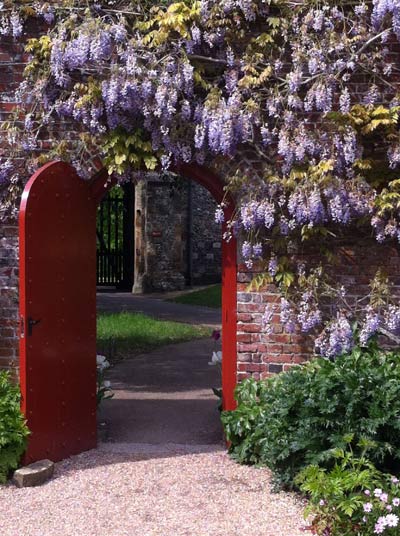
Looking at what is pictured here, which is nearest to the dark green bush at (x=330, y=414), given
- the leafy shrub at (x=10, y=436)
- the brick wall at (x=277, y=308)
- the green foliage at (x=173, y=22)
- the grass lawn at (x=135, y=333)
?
the brick wall at (x=277, y=308)

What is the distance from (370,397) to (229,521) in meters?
1.10

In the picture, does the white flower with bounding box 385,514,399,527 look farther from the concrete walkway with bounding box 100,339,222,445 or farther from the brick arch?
the concrete walkway with bounding box 100,339,222,445

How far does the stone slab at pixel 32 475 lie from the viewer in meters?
5.73

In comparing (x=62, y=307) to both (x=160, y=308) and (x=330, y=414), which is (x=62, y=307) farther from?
(x=160, y=308)

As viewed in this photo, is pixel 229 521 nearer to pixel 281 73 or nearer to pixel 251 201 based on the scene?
pixel 251 201

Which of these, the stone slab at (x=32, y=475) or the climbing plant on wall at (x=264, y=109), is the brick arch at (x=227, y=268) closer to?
the climbing plant on wall at (x=264, y=109)

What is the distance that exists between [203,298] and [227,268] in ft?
42.4

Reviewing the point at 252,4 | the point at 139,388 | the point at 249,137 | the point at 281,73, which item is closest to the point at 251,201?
the point at 249,137

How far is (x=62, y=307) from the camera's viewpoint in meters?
6.32

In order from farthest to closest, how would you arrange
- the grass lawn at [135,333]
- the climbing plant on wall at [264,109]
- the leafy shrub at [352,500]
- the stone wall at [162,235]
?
1. the stone wall at [162,235]
2. the grass lawn at [135,333]
3. the climbing plant on wall at [264,109]
4. the leafy shrub at [352,500]

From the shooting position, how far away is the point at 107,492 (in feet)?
18.4

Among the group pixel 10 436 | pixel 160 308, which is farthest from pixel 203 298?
pixel 10 436

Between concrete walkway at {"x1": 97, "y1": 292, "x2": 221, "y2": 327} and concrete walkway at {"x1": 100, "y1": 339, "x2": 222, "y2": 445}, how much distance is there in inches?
136

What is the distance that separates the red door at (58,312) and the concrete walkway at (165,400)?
2.51 ft
